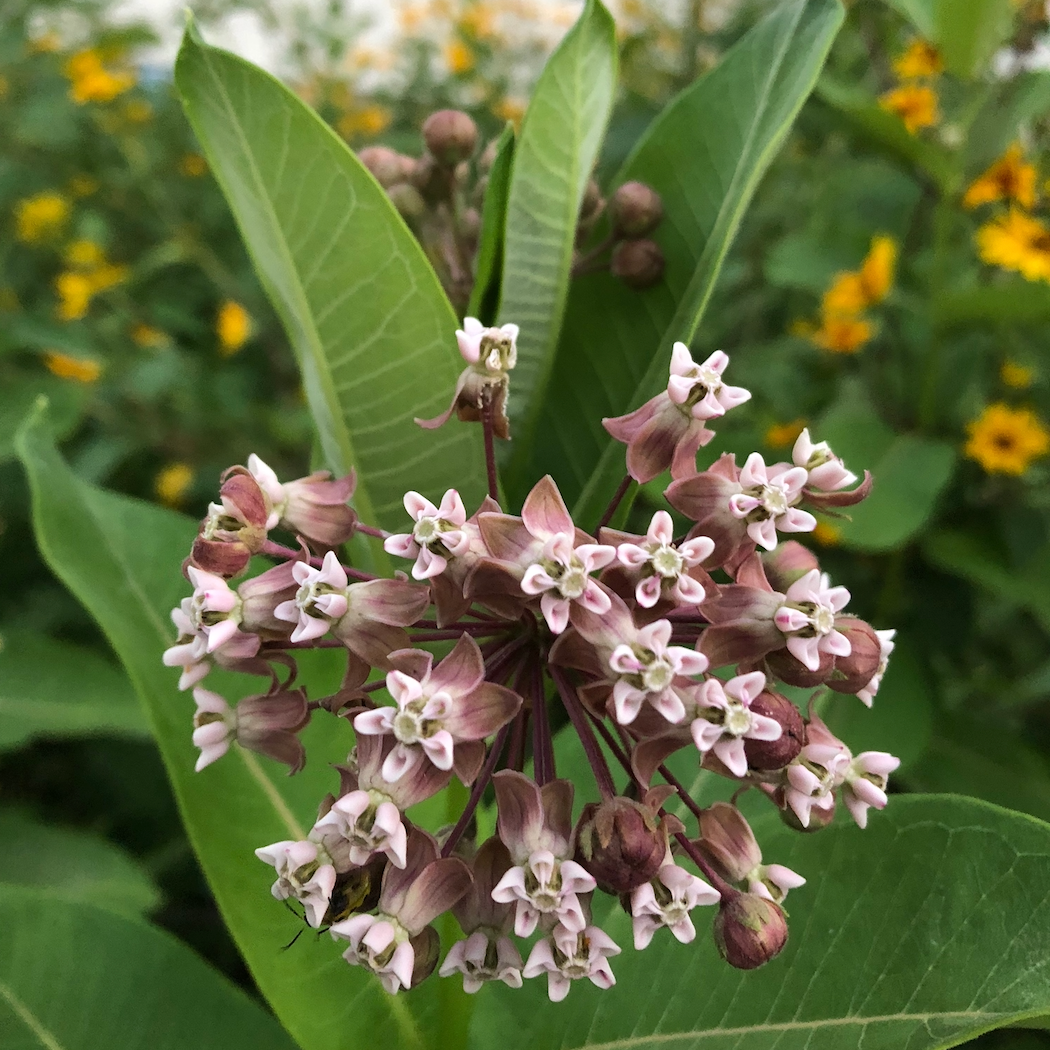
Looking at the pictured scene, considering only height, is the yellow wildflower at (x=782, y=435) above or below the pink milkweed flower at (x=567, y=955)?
below

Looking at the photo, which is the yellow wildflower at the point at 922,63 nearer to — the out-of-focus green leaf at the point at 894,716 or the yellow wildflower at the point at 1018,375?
the yellow wildflower at the point at 1018,375

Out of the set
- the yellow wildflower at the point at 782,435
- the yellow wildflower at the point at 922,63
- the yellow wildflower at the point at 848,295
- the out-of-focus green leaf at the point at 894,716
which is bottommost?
the out-of-focus green leaf at the point at 894,716

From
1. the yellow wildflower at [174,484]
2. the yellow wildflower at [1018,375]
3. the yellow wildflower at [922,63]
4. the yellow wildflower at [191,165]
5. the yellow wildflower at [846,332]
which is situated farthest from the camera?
the yellow wildflower at [191,165]

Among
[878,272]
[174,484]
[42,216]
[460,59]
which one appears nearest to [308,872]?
[878,272]

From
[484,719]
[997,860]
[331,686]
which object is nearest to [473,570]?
[484,719]

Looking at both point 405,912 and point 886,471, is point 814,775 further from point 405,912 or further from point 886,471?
point 886,471

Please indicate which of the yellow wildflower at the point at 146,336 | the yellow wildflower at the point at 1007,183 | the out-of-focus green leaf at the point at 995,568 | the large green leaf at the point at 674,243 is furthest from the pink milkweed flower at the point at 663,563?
the yellow wildflower at the point at 146,336
